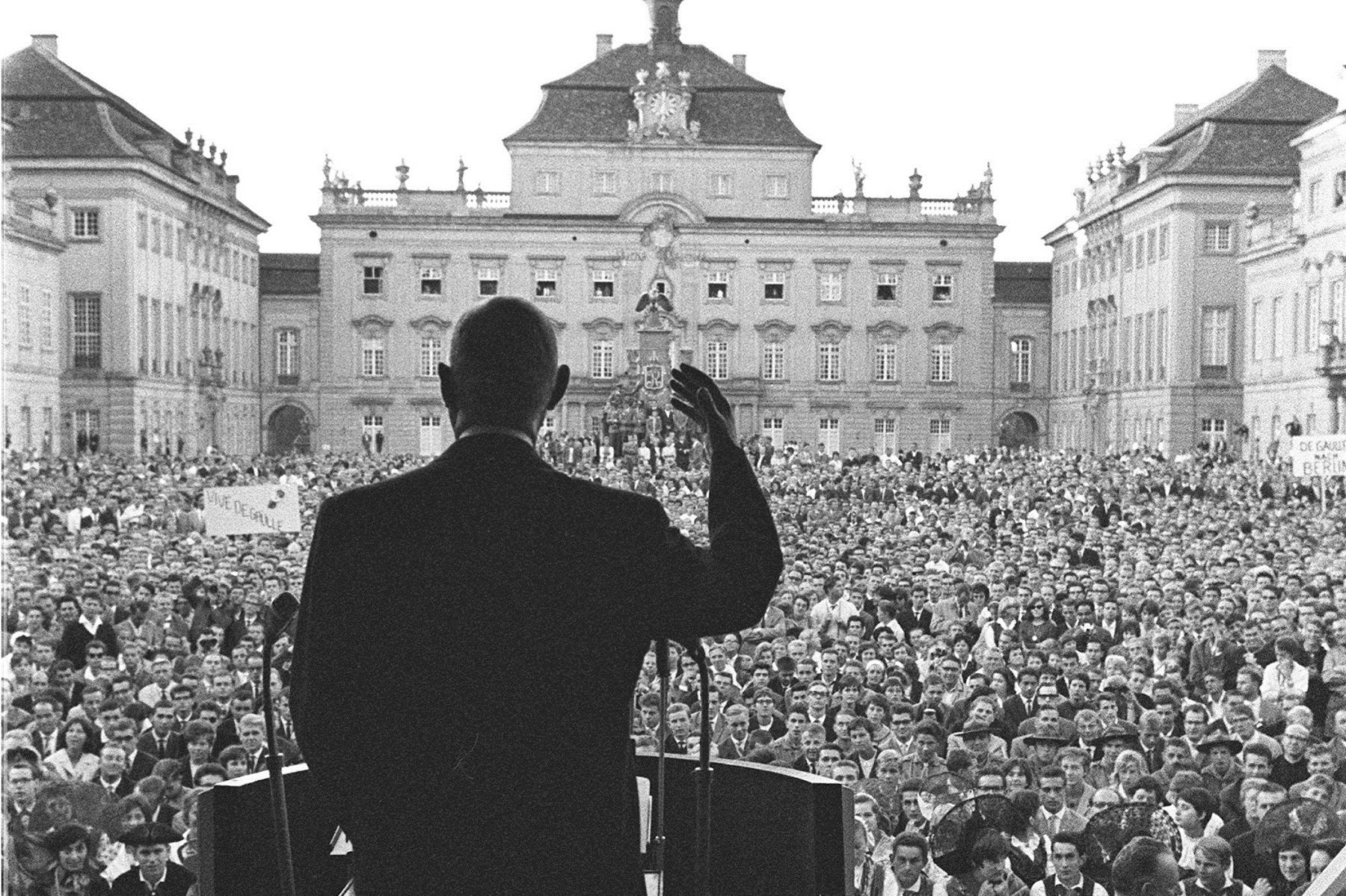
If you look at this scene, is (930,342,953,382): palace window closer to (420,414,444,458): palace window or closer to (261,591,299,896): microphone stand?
(420,414,444,458): palace window

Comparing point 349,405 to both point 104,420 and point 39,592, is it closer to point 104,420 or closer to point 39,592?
point 104,420

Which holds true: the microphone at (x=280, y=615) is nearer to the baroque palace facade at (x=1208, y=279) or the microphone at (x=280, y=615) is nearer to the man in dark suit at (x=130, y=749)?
A: the man in dark suit at (x=130, y=749)

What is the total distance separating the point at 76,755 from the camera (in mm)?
9289

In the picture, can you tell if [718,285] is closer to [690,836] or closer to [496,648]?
[690,836]

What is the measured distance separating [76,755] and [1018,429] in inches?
2605

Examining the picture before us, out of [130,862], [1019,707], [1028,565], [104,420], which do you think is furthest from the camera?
[104,420]

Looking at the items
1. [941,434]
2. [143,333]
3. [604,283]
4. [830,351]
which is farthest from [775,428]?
[143,333]

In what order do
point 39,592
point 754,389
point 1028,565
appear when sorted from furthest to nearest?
point 754,389 < point 1028,565 < point 39,592

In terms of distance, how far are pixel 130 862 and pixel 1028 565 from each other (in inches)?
485

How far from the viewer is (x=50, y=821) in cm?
764

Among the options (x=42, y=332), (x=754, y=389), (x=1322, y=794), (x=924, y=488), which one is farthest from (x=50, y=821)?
(x=754, y=389)

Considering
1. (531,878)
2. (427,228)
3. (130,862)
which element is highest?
(427,228)

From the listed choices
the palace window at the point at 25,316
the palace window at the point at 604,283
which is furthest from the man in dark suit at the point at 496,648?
the palace window at the point at 604,283

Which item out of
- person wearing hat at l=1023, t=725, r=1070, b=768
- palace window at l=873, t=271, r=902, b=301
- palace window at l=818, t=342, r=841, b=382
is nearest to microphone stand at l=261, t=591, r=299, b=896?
person wearing hat at l=1023, t=725, r=1070, b=768
